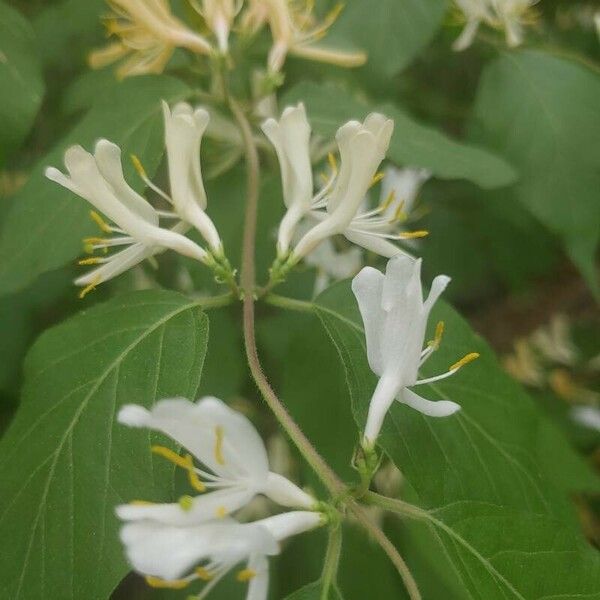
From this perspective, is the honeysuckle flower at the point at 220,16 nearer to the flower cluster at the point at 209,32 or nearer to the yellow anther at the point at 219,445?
the flower cluster at the point at 209,32

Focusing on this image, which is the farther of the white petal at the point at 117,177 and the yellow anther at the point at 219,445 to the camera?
the white petal at the point at 117,177

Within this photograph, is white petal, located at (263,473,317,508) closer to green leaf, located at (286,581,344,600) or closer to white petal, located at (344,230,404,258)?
green leaf, located at (286,581,344,600)

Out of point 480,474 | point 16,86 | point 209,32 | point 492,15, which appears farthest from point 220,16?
point 480,474

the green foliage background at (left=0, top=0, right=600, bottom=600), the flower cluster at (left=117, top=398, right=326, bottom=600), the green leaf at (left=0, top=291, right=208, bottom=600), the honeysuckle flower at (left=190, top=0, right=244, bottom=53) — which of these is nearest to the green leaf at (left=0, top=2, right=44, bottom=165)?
the green foliage background at (left=0, top=0, right=600, bottom=600)

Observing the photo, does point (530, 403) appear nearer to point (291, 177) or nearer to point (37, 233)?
point (291, 177)

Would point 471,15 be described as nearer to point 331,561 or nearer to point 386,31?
point 386,31

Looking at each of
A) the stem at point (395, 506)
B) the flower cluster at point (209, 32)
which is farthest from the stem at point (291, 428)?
the flower cluster at point (209, 32)
